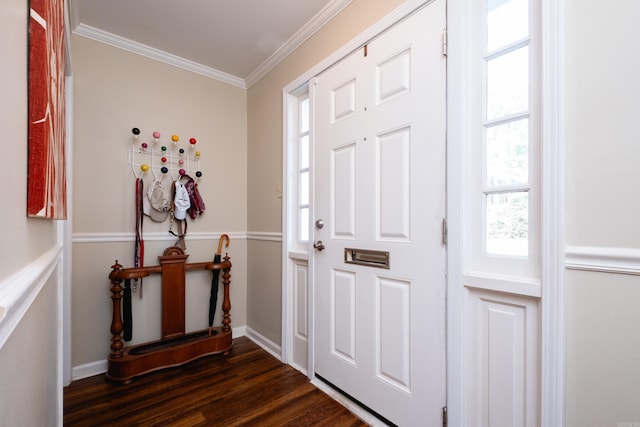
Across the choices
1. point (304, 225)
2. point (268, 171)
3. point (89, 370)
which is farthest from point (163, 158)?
point (89, 370)

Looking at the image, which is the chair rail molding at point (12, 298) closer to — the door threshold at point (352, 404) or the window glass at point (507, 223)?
the window glass at point (507, 223)

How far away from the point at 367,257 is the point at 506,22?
1.26 m

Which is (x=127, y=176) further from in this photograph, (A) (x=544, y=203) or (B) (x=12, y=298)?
(A) (x=544, y=203)

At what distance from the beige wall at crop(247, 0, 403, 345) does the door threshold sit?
59cm

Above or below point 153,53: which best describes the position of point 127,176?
below

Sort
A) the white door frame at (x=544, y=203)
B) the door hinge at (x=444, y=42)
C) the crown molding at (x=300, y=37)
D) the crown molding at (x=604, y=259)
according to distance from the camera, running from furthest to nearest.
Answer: the crown molding at (x=300, y=37), the door hinge at (x=444, y=42), the white door frame at (x=544, y=203), the crown molding at (x=604, y=259)

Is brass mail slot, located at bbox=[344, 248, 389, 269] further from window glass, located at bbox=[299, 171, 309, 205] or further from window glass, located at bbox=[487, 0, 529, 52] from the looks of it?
window glass, located at bbox=[487, 0, 529, 52]

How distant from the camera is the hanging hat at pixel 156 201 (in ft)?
7.72

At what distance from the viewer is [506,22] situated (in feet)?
3.92

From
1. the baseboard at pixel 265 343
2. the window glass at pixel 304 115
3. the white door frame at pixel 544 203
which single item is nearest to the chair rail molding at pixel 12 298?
the white door frame at pixel 544 203

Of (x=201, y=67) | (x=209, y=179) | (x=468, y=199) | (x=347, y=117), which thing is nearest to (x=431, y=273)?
(x=468, y=199)

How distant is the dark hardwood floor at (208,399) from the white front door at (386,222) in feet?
0.81

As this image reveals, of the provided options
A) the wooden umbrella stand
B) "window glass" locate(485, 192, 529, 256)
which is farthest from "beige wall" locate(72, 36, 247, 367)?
"window glass" locate(485, 192, 529, 256)

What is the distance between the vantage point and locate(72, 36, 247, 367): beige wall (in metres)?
2.15
